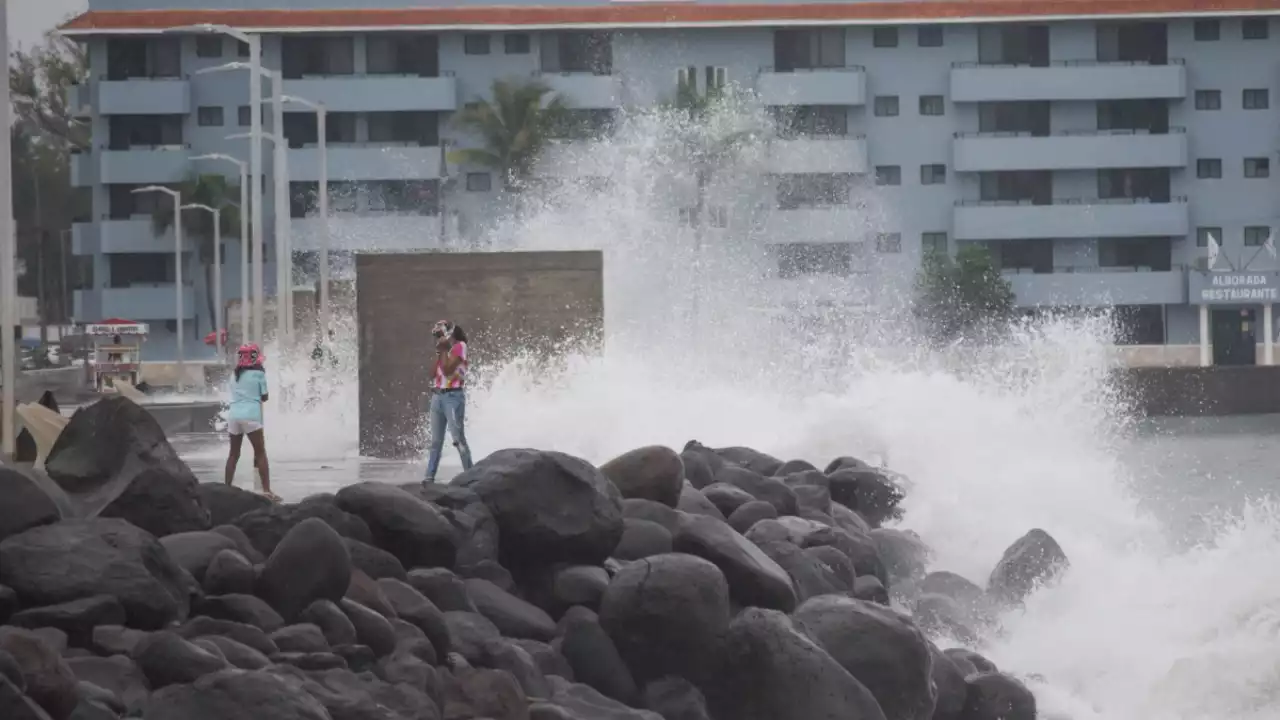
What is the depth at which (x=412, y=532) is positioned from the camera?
10.8 meters

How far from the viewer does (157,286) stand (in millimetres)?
80062

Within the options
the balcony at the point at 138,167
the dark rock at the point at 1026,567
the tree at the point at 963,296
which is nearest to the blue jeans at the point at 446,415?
the dark rock at the point at 1026,567

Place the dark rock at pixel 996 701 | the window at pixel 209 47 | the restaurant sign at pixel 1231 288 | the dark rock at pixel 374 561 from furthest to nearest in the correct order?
the window at pixel 209 47
the restaurant sign at pixel 1231 288
the dark rock at pixel 996 701
the dark rock at pixel 374 561

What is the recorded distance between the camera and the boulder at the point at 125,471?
1055 cm

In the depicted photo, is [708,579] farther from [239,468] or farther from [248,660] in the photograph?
[239,468]

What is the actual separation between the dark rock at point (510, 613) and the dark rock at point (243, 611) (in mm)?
1421

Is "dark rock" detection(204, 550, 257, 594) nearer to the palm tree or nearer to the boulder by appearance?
the boulder

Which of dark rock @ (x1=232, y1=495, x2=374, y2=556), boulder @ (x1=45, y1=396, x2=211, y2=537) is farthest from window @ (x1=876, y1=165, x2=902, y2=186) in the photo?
dark rock @ (x1=232, y1=495, x2=374, y2=556)

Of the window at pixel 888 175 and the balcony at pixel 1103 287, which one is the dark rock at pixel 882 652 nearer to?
the balcony at pixel 1103 287

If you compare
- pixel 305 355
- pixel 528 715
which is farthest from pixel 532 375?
pixel 305 355

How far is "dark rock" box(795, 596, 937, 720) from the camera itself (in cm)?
1059

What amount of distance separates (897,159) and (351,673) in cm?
7062

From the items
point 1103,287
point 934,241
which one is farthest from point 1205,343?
point 934,241

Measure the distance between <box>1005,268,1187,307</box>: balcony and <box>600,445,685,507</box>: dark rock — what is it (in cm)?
6363
